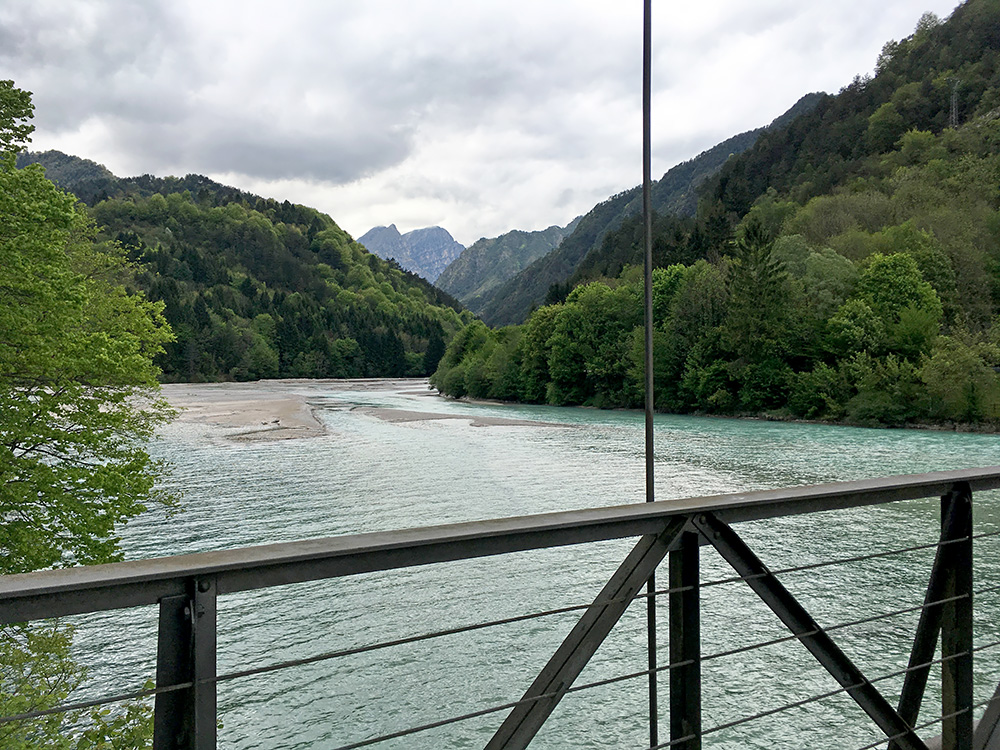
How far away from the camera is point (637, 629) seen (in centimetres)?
1102

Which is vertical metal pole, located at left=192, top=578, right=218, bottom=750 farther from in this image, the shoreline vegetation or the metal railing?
the shoreline vegetation

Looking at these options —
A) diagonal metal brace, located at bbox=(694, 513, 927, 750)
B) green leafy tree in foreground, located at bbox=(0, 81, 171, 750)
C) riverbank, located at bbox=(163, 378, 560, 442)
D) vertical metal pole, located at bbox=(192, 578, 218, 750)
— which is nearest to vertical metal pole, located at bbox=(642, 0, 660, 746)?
diagonal metal brace, located at bbox=(694, 513, 927, 750)

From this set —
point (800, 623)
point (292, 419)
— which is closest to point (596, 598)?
point (800, 623)

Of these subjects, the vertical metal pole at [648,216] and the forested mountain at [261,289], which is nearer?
the vertical metal pole at [648,216]

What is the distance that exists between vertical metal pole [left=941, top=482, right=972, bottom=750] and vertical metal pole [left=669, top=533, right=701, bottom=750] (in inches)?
38.8

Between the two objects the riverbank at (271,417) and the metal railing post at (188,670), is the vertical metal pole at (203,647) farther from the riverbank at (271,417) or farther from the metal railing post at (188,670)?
the riverbank at (271,417)

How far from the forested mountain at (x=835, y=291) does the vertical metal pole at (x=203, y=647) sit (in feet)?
127

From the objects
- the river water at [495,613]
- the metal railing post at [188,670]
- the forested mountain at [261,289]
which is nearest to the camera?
the metal railing post at [188,670]

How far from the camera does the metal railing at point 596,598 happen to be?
121cm

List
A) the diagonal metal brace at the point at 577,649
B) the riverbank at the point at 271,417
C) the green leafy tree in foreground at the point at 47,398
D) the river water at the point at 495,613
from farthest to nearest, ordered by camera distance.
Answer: the riverbank at the point at 271,417
the green leafy tree in foreground at the point at 47,398
the river water at the point at 495,613
the diagonal metal brace at the point at 577,649

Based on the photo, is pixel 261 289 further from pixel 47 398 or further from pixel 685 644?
pixel 685 644

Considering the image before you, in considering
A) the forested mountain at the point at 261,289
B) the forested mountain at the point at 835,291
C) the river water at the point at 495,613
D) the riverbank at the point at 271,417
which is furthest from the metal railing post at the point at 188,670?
the forested mountain at the point at 261,289

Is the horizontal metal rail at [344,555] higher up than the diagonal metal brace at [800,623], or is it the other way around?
the horizontal metal rail at [344,555]

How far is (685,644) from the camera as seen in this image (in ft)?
5.96
